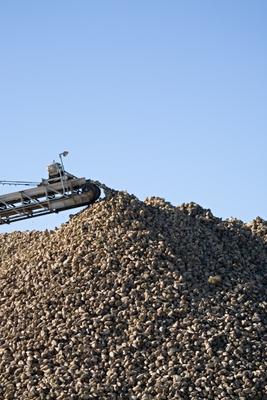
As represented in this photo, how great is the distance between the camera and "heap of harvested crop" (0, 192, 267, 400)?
864 inches

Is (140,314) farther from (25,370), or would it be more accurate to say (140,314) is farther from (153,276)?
(25,370)

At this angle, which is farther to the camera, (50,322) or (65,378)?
(50,322)

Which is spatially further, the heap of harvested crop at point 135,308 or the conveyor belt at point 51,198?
the conveyor belt at point 51,198

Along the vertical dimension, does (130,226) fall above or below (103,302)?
above

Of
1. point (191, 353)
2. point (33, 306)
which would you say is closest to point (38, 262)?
point (33, 306)

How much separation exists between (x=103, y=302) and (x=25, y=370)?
246cm

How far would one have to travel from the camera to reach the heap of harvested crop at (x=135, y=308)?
2194cm

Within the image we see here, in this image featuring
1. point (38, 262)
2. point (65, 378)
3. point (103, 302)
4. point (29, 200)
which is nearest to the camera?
point (65, 378)

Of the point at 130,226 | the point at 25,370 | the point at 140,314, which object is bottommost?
the point at 25,370

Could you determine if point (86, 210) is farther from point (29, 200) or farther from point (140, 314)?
point (140, 314)

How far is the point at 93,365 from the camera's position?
22422 millimetres

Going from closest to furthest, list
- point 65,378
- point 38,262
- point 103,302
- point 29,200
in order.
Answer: point 65,378, point 103,302, point 38,262, point 29,200

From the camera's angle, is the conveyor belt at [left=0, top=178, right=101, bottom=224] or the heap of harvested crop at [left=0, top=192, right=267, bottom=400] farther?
the conveyor belt at [left=0, top=178, right=101, bottom=224]

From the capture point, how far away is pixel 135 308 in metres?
23.6
